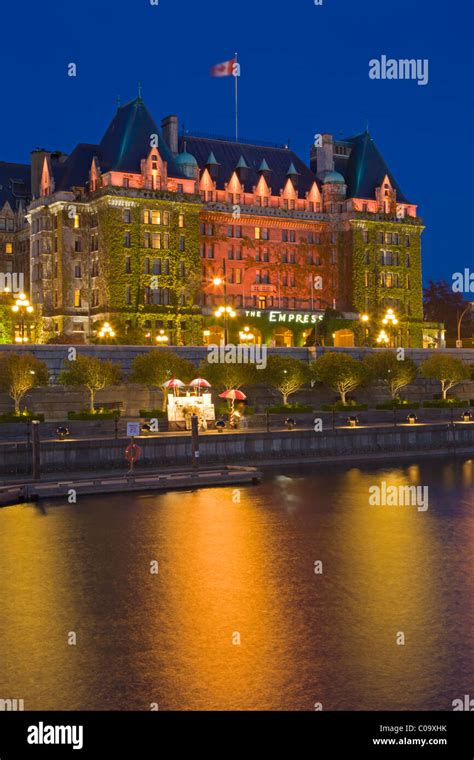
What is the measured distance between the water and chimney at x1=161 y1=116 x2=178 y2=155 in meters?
80.4

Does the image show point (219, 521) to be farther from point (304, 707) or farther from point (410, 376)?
point (410, 376)

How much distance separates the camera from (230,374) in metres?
63.2

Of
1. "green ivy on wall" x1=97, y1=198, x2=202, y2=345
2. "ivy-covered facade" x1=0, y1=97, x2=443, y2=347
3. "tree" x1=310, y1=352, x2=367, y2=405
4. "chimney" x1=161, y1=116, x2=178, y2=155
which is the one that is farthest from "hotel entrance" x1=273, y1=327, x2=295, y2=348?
"tree" x1=310, y1=352, x2=367, y2=405

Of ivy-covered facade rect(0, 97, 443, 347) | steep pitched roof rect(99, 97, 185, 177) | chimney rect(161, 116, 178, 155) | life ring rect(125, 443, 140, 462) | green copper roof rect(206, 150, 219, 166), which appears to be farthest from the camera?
green copper roof rect(206, 150, 219, 166)

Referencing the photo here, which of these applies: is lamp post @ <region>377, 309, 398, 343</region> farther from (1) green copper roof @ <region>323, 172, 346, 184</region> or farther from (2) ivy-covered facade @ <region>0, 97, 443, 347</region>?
(1) green copper roof @ <region>323, 172, 346, 184</region>

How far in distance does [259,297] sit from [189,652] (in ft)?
310

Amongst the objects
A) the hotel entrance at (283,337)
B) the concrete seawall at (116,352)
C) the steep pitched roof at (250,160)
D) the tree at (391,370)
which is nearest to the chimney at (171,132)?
the steep pitched roof at (250,160)

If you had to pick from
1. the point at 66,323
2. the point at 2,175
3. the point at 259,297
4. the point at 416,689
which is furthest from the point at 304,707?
the point at 2,175

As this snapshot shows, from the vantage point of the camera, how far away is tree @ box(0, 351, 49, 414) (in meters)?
54.8

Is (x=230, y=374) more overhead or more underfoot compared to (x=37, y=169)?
more underfoot

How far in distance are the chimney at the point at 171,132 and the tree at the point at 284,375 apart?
50381 millimetres

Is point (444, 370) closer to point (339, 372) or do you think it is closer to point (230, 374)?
point (339, 372)

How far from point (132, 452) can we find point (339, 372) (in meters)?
28.9

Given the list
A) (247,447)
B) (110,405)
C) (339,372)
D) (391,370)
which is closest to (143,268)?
(391,370)
